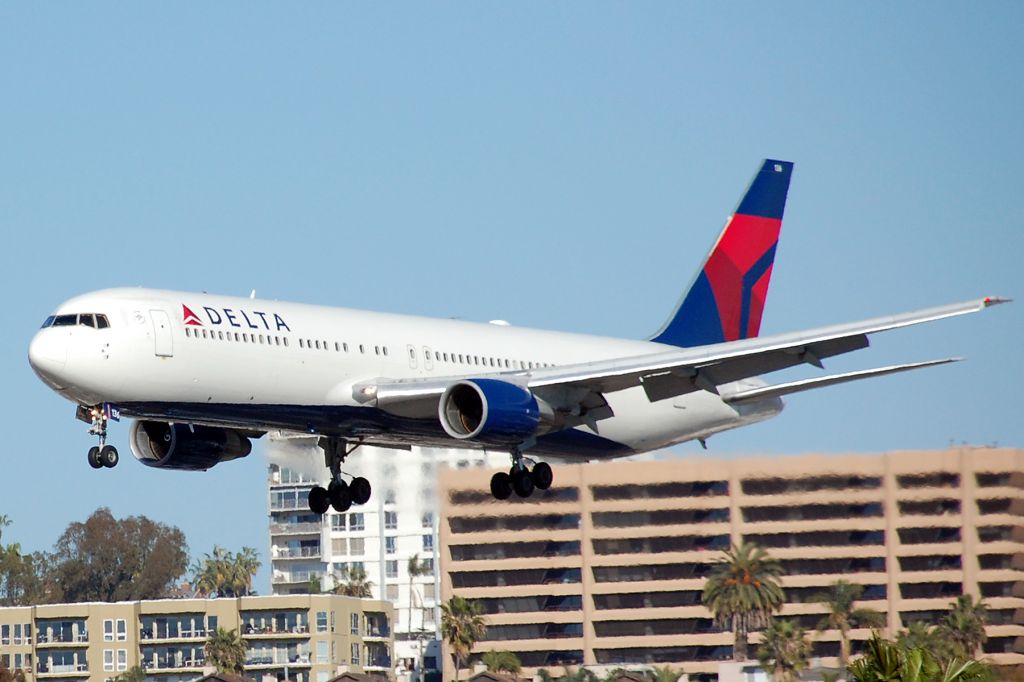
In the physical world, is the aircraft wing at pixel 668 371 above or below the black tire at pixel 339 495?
above

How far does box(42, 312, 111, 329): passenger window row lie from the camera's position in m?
34.8

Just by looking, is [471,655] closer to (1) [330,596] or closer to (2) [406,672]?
(1) [330,596]

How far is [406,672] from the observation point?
107 meters

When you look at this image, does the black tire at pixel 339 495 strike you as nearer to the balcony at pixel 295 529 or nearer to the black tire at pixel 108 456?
the black tire at pixel 108 456

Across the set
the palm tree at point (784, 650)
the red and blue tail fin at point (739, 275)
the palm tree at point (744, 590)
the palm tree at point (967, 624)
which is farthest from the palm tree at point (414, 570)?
the red and blue tail fin at point (739, 275)

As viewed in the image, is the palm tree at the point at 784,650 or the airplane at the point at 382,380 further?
the palm tree at the point at 784,650

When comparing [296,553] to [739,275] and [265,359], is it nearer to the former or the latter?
[739,275]

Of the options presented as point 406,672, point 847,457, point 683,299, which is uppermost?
point 683,299

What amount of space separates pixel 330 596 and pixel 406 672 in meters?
10.2

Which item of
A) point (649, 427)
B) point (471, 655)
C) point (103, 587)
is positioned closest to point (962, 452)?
point (649, 427)

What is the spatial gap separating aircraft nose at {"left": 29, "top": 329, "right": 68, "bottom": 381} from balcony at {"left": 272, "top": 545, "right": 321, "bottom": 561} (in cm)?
10829

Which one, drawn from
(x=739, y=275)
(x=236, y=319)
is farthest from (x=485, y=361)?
(x=739, y=275)

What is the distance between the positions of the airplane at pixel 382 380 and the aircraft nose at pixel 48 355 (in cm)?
3

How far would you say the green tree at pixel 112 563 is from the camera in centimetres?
12562
